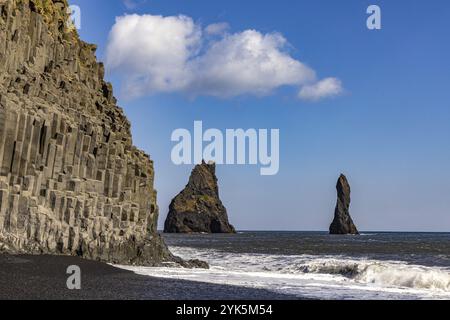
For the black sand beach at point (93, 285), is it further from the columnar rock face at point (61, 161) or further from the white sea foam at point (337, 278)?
the columnar rock face at point (61, 161)

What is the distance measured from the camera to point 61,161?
40.0 meters

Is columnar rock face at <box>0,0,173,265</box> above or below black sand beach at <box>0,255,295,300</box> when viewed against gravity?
above

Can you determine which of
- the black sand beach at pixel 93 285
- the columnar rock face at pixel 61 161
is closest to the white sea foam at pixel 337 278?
the black sand beach at pixel 93 285

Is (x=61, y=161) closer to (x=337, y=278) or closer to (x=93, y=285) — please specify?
(x=93, y=285)

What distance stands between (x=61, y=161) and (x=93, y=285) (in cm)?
1595

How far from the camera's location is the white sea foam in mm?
29875

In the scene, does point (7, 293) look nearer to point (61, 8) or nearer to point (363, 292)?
point (363, 292)

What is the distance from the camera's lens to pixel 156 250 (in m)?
46.4

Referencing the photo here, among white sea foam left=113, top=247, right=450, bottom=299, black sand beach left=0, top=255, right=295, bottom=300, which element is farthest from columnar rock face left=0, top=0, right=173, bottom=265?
white sea foam left=113, top=247, right=450, bottom=299

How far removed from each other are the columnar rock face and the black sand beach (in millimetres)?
4086

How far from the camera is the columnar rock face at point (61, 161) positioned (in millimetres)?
35906

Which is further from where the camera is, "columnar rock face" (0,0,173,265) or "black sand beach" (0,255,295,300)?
"columnar rock face" (0,0,173,265)

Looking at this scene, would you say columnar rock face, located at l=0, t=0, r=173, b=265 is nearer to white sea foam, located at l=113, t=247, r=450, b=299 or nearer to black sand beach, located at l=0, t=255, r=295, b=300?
black sand beach, located at l=0, t=255, r=295, b=300
